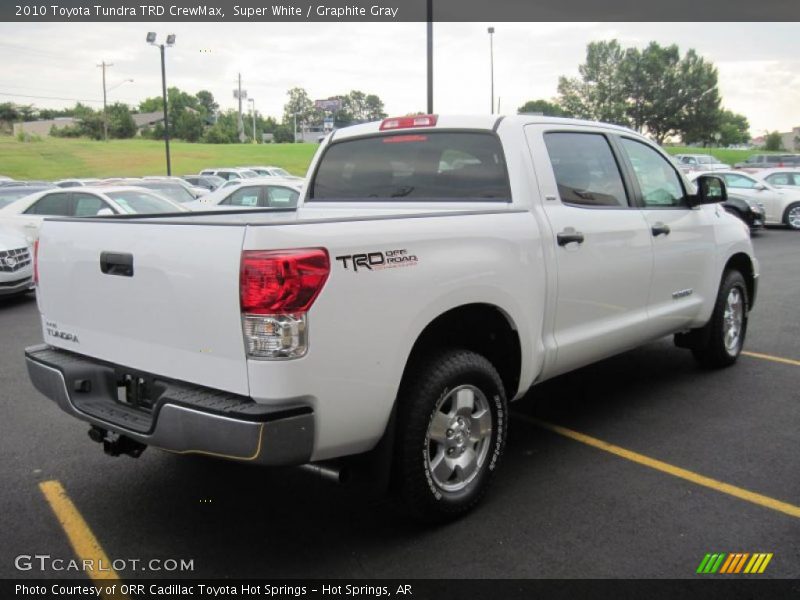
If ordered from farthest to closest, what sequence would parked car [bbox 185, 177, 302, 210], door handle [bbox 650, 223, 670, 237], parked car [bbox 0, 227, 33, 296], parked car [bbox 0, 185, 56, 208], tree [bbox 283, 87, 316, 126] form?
1. tree [bbox 283, 87, 316, 126]
2. parked car [bbox 0, 185, 56, 208]
3. parked car [bbox 185, 177, 302, 210]
4. parked car [bbox 0, 227, 33, 296]
5. door handle [bbox 650, 223, 670, 237]

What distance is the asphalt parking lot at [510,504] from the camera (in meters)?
3.14

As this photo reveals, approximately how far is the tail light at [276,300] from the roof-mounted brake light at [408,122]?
2.03m

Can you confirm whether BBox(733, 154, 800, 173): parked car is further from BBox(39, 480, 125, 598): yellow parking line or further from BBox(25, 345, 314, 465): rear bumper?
BBox(25, 345, 314, 465): rear bumper

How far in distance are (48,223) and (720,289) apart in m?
4.85

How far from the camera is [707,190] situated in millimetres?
5379

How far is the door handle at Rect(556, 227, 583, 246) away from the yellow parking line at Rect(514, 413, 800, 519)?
1309mm

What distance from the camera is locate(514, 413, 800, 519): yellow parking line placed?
360 cm

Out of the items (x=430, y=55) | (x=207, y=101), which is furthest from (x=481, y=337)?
(x=207, y=101)

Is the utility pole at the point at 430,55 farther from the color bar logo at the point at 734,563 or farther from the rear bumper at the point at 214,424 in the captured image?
the color bar logo at the point at 734,563

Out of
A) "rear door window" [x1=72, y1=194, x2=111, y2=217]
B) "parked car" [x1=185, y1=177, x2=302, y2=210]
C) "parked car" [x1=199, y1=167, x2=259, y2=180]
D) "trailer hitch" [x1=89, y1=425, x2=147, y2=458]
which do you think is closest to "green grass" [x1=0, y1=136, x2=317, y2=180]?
"parked car" [x1=199, y1=167, x2=259, y2=180]

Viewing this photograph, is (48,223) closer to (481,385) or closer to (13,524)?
(13,524)

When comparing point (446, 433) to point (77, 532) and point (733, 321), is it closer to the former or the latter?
point (77, 532)

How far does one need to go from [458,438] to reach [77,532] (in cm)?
186

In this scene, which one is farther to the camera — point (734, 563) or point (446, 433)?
point (446, 433)
